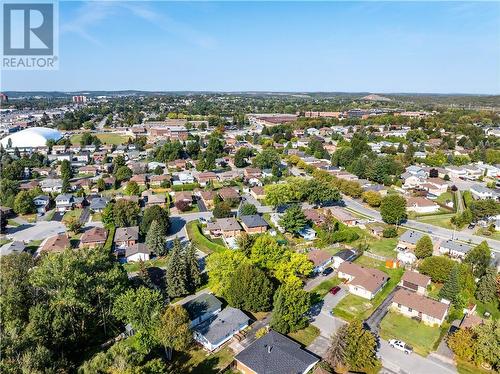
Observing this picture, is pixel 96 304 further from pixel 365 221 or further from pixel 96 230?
pixel 365 221

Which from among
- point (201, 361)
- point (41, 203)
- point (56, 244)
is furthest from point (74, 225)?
point (201, 361)

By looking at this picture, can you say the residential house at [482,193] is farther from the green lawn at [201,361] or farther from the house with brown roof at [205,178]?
the green lawn at [201,361]

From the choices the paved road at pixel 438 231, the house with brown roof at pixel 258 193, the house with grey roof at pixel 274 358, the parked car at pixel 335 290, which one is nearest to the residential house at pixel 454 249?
the paved road at pixel 438 231

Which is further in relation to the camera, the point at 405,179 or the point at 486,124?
the point at 486,124

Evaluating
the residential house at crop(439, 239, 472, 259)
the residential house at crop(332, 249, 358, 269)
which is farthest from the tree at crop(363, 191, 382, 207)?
the residential house at crop(332, 249, 358, 269)

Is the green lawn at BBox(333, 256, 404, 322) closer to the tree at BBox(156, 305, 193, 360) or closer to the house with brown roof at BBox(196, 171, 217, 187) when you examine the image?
the tree at BBox(156, 305, 193, 360)

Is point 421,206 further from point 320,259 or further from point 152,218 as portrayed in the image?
point 152,218

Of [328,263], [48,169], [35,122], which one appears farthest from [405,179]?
[35,122]

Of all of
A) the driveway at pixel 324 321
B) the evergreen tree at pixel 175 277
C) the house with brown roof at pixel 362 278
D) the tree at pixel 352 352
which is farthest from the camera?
the house with brown roof at pixel 362 278
